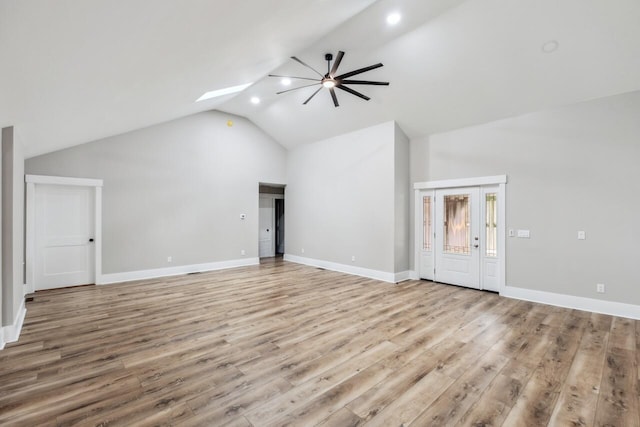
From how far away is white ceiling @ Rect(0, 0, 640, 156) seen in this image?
186 cm

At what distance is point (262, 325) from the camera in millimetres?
3791

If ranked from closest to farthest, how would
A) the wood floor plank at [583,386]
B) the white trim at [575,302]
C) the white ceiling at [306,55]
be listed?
the white ceiling at [306,55] < the wood floor plank at [583,386] < the white trim at [575,302]

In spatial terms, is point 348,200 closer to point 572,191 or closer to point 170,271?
point 572,191

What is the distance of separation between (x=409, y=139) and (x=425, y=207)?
63.4 inches

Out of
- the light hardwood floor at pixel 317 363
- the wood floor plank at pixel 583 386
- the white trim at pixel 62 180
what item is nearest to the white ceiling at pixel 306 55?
the white trim at pixel 62 180

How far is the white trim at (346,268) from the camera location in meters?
6.27

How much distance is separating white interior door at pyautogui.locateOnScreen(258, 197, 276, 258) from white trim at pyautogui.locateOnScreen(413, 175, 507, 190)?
5134 millimetres

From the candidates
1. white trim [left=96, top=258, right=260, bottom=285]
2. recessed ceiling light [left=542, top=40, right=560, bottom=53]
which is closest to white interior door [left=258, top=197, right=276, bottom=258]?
white trim [left=96, top=258, right=260, bottom=285]

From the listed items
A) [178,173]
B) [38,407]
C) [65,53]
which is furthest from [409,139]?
[38,407]

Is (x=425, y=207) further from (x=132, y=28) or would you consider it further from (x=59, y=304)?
(x=59, y=304)

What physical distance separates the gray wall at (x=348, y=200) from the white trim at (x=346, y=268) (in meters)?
0.09

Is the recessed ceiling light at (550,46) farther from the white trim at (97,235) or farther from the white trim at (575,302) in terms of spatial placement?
the white trim at (97,235)

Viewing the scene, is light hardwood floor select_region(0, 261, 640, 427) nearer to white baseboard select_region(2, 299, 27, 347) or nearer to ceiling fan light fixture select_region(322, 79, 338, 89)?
white baseboard select_region(2, 299, 27, 347)

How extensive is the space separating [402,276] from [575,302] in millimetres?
2863
